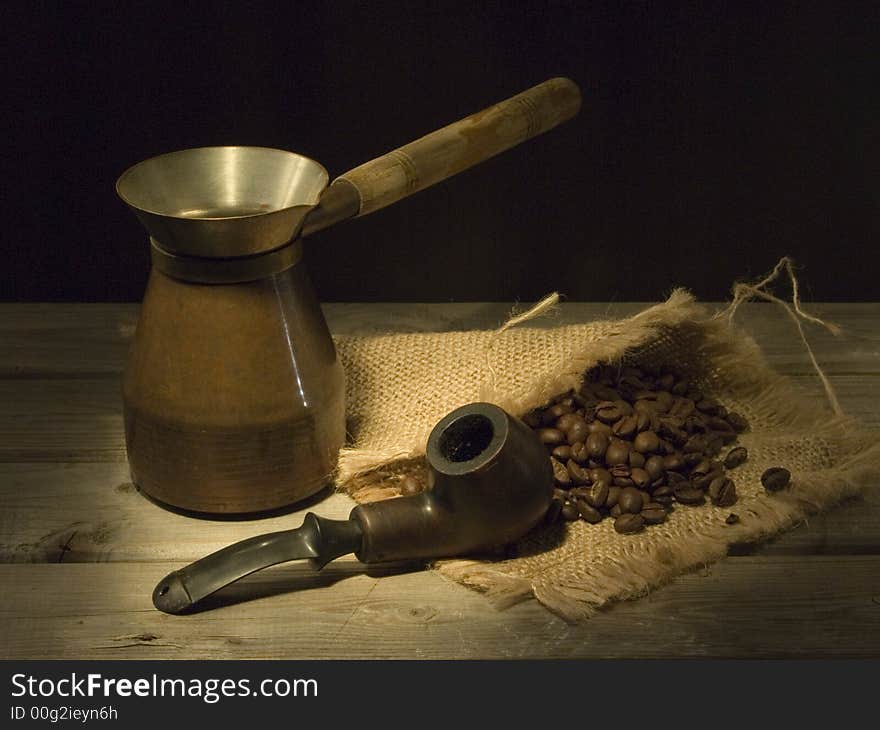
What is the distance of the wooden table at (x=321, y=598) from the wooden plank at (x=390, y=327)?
8.3 inches

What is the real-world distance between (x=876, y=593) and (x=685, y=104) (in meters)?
0.85

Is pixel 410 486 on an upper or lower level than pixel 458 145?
lower

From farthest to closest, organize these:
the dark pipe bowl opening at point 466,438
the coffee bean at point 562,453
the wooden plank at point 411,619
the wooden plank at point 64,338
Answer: the wooden plank at point 64,338 < the coffee bean at point 562,453 < the dark pipe bowl opening at point 466,438 < the wooden plank at point 411,619

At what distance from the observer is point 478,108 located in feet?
6.23

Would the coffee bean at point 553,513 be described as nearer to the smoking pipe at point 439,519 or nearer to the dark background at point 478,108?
the smoking pipe at point 439,519

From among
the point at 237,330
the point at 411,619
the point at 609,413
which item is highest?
the point at 237,330

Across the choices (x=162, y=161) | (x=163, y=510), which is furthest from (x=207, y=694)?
(x=162, y=161)

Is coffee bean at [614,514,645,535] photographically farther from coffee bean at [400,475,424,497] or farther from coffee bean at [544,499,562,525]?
coffee bean at [400,475,424,497]

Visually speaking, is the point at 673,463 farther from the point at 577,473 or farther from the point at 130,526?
the point at 130,526

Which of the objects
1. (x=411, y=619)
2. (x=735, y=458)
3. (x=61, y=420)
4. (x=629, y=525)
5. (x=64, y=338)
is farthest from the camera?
(x=64, y=338)

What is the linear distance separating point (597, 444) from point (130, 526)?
0.49m

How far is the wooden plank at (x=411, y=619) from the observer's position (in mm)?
1224

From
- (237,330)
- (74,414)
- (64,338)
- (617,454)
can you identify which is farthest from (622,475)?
(64,338)

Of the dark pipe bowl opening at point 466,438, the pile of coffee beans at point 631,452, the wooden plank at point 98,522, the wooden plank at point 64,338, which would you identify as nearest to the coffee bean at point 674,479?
the pile of coffee beans at point 631,452
